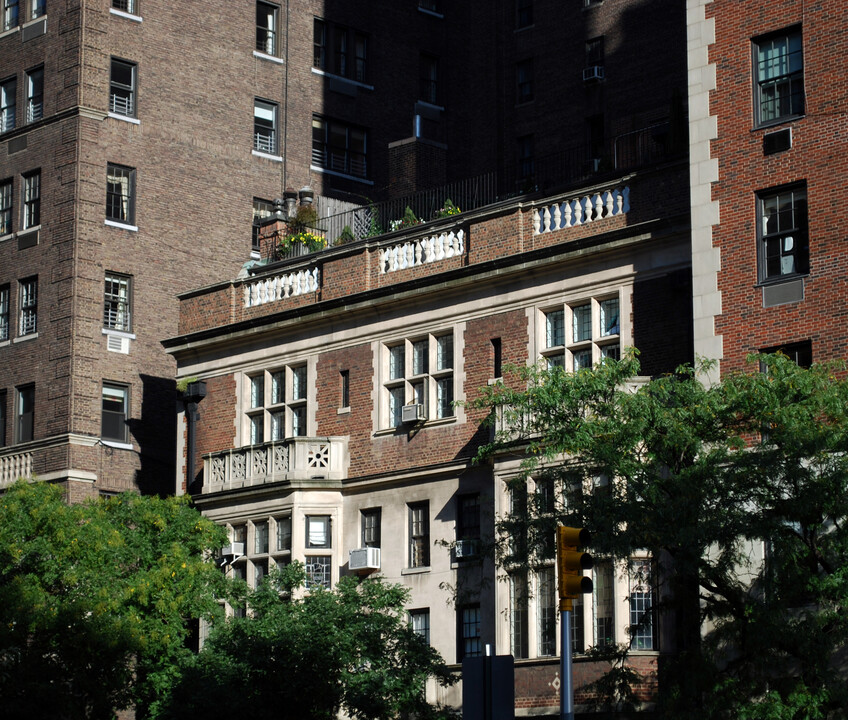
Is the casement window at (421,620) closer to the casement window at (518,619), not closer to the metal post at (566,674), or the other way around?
the casement window at (518,619)

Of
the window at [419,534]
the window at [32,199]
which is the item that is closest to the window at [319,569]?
the window at [419,534]

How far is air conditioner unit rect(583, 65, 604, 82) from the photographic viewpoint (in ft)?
201

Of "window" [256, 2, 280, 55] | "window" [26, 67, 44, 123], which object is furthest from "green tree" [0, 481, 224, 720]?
"window" [256, 2, 280, 55]

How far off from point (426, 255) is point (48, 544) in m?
11.7

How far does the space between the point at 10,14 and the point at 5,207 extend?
22.7 feet

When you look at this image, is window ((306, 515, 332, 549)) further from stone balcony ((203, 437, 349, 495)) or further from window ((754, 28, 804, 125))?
window ((754, 28, 804, 125))

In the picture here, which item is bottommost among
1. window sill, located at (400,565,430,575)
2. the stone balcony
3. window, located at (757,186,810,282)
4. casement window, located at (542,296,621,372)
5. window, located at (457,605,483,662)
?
window, located at (457,605,483,662)

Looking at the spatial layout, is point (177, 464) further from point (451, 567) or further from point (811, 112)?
point (811, 112)

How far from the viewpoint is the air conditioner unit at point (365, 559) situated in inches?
1745

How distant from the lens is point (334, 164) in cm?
6278

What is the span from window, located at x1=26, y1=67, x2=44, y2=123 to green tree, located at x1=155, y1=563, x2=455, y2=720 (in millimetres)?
24830

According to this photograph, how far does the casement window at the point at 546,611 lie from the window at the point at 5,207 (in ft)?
82.5

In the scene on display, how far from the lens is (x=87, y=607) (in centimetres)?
4212

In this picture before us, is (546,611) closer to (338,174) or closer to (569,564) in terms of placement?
(569,564)
